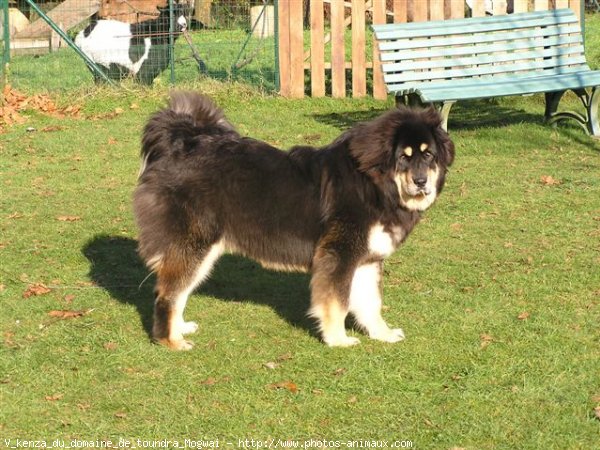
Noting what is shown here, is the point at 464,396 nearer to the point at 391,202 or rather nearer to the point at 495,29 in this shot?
the point at 391,202

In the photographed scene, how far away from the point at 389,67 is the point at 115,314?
625cm

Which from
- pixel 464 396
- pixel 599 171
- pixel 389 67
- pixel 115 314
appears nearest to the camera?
pixel 464 396

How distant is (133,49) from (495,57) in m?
5.65

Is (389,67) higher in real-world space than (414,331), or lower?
higher

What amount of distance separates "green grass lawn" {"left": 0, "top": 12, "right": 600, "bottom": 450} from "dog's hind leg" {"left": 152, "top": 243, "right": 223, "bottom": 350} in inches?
5.3

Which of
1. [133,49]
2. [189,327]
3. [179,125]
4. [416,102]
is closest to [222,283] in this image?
[189,327]

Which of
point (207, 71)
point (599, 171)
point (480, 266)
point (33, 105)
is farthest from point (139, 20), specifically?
point (480, 266)

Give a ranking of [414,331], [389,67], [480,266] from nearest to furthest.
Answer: [414,331] < [480,266] < [389,67]

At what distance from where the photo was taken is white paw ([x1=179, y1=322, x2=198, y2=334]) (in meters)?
6.28

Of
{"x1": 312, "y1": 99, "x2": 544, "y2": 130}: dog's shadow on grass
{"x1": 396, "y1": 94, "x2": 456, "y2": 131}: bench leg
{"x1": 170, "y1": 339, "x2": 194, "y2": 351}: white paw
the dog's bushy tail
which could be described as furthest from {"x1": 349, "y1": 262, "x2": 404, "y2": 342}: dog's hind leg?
{"x1": 312, "y1": 99, "x2": 544, "y2": 130}: dog's shadow on grass

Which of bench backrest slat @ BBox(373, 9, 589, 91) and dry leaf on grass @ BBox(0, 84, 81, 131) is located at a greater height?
bench backrest slat @ BBox(373, 9, 589, 91)

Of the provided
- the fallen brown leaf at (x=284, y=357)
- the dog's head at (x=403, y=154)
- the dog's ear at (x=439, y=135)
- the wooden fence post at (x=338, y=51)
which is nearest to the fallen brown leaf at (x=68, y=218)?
the fallen brown leaf at (x=284, y=357)

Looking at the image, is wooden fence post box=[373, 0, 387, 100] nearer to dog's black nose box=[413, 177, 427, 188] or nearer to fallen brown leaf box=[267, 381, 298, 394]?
dog's black nose box=[413, 177, 427, 188]

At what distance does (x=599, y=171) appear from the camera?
33.2 ft
